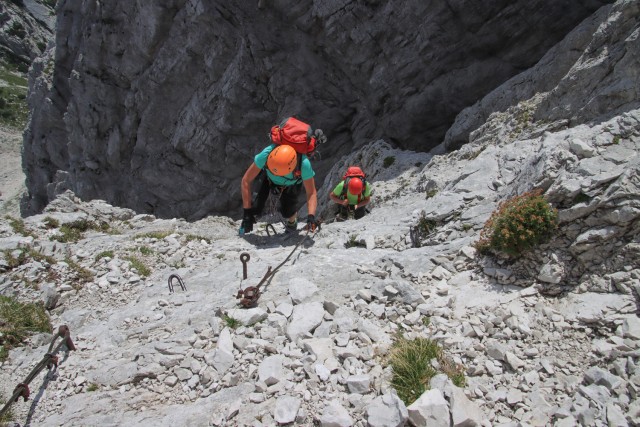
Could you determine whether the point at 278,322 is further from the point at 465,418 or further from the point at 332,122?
the point at 332,122

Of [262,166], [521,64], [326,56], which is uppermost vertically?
[326,56]

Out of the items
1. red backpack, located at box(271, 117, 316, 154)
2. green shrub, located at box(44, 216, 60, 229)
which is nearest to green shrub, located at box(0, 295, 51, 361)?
green shrub, located at box(44, 216, 60, 229)

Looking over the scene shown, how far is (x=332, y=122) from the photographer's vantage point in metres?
26.7

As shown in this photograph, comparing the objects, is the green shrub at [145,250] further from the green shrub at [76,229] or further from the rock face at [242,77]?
the rock face at [242,77]

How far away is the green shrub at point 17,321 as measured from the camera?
6.36 metres

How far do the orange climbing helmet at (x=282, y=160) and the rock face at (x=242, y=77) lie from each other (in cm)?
1467

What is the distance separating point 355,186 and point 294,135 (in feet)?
14.5

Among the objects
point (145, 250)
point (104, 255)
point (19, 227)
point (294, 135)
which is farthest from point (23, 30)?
point (294, 135)

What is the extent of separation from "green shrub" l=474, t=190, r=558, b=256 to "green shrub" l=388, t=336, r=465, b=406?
9.38 ft

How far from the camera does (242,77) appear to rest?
27562 mm

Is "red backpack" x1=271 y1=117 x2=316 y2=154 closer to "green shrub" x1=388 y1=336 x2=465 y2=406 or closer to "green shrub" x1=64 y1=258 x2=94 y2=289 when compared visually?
"green shrub" x1=64 y1=258 x2=94 y2=289

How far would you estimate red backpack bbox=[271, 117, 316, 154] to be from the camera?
10.1 meters

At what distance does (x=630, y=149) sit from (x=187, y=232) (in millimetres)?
11822

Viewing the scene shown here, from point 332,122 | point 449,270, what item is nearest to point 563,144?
point 449,270
